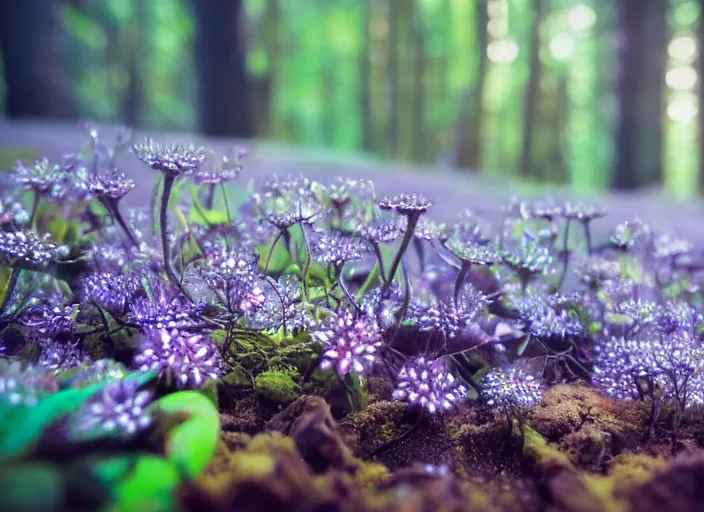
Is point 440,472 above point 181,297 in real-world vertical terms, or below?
below

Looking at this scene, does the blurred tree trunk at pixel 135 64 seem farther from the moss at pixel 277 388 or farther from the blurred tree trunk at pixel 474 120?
the moss at pixel 277 388

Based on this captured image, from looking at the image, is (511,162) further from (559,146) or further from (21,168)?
(21,168)

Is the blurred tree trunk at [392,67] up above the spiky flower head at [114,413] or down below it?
above

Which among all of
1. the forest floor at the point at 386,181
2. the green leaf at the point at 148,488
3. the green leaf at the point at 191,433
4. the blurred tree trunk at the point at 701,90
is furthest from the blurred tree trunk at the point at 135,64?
the green leaf at the point at 148,488

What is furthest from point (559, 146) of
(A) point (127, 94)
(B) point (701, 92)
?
(A) point (127, 94)

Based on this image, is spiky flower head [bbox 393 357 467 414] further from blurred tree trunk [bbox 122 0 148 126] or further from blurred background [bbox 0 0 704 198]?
blurred tree trunk [bbox 122 0 148 126]

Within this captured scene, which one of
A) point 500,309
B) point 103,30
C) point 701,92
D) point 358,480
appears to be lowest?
point 358,480

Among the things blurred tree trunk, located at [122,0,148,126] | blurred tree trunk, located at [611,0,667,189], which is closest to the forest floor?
blurred tree trunk, located at [611,0,667,189]
